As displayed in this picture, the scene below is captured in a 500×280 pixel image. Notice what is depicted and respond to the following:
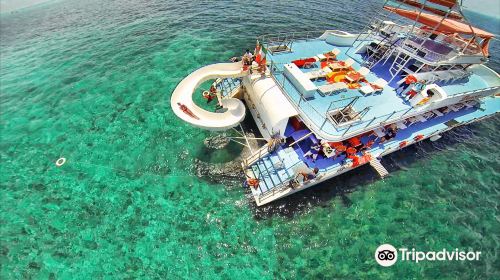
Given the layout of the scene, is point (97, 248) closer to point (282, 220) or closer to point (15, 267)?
point (15, 267)

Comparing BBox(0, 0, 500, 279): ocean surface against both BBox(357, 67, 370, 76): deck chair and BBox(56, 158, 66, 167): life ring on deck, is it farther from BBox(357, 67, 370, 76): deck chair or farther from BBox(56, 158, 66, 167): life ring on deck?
BBox(357, 67, 370, 76): deck chair

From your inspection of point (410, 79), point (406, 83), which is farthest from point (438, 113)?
point (410, 79)

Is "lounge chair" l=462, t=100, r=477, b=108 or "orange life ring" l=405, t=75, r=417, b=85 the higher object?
"orange life ring" l=405, t=75, r=417, b=85

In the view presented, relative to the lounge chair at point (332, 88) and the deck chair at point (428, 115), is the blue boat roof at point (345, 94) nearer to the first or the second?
the lounge chair at point (332, 88)

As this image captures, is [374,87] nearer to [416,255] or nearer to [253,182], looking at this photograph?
[416,255]

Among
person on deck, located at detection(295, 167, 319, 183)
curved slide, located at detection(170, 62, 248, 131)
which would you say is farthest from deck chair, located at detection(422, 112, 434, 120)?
curved slide, located at detection(170, 62, 248, 131)

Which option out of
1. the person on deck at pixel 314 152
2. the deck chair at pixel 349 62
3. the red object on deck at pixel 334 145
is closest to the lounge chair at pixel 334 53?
the deck chair at pixel 349 62

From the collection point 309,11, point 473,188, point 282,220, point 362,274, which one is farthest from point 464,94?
point 309,11
